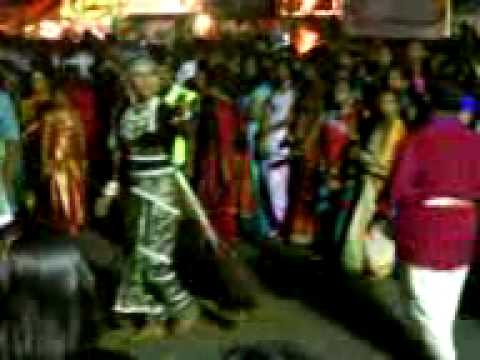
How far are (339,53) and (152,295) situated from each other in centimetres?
536

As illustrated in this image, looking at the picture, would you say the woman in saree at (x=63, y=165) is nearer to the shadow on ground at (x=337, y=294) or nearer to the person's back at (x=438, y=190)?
the shadow on ground at (x=337, y=294)

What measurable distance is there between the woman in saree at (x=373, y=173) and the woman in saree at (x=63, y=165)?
8.16 ft

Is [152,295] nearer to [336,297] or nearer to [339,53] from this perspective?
[336,297]

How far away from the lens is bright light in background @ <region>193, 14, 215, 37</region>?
61.7ft

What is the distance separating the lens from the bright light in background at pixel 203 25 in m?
18.8

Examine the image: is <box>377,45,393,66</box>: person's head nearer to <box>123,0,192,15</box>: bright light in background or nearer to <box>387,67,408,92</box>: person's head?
<box>387,67,408,92</box>: person's head

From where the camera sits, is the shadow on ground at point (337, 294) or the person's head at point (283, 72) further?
the person's head at point (283, 72)

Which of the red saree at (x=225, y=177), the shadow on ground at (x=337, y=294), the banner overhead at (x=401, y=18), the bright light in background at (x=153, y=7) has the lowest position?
the shadow on ground at (x=337, y=294)

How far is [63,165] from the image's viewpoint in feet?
34.7

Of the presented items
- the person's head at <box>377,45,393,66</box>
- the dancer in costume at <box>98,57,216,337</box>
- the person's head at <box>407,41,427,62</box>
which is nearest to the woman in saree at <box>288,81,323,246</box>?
the person's head at <box>377,45,393,66</box>

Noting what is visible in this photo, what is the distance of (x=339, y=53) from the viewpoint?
1259 cm

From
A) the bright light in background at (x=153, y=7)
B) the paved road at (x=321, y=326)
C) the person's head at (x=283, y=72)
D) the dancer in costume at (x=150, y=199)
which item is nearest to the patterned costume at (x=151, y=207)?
the dancer in costume at (x=150, y=199)

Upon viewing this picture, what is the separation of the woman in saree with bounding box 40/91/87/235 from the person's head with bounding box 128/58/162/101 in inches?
103

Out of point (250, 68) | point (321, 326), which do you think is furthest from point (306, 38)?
point (321, 326)
